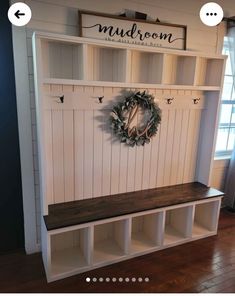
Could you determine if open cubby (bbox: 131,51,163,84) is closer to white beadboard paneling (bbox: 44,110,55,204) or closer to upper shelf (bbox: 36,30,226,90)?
upper shelf (bbox: 36,30,226,90)

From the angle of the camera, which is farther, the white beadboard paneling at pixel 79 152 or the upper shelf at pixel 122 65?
the white beadboard paneling at pixel 79 152

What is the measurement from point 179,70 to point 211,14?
1.87 ft

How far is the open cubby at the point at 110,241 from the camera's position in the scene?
87.2 inches

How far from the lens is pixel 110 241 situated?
8.06ft

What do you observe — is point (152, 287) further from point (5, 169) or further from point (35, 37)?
point (35, 37)

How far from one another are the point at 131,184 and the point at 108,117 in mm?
730

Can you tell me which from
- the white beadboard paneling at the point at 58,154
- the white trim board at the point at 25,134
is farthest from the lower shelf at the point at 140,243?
the white trim board at the point at 25,134

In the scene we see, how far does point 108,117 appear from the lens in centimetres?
224

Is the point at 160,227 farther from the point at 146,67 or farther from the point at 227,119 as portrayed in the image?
the point at 227,119

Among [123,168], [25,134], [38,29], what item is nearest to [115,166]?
[123,168]

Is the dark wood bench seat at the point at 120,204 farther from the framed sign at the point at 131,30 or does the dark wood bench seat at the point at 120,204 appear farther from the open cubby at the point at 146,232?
the framed sign at the point at 131,30

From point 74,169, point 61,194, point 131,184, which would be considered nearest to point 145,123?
point 131,184

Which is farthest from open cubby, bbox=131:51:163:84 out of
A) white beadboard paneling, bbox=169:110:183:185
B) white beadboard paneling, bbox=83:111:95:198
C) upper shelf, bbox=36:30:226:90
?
white beadboard paneling, bbox=83:111:95:198

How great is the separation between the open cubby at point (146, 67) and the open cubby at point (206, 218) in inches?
56.2
